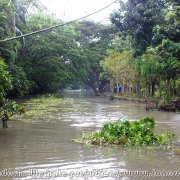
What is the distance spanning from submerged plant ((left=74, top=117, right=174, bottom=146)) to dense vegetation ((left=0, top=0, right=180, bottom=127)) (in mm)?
4437

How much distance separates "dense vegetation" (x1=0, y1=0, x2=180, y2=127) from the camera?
2708 centimetres

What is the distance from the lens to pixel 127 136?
11047 millimetres

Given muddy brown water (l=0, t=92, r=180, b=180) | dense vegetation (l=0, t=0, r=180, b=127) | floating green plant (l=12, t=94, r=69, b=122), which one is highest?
dense vegetation (l=0, t=0, r=180, b=127)

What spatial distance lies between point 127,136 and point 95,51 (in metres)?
50.7

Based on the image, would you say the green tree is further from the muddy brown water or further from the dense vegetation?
the muddy brown water

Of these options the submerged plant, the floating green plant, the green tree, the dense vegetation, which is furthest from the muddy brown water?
the green tree

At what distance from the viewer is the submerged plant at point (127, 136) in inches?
427

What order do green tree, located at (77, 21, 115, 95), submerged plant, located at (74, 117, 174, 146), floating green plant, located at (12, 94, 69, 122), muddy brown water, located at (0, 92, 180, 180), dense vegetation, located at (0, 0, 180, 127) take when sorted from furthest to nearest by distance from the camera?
green tree, located at (77, 21, 115, 95) < dense vegetation, located at (0, 0, 180, 127) < floating green plant, located at (12, 94, 69, 122) < submerged plant, located at (74, 117, 174, 146) < muddy brown water, located at (0, 92, 180, 180)

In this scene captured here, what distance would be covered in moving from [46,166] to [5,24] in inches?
861

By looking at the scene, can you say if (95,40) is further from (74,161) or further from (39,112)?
(74,161)

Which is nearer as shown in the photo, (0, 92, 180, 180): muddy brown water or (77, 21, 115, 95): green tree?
(0, 92, 180, 180): muddy brown water

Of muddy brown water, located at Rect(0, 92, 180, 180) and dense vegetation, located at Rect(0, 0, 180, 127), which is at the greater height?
dense vegetation, located at Rect(0, 0, 180, 127)

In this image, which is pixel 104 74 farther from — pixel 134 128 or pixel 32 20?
pixel 134 128

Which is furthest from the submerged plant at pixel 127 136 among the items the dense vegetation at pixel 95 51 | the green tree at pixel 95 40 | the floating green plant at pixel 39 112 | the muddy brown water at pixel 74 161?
the green tree at pixel 95 40
